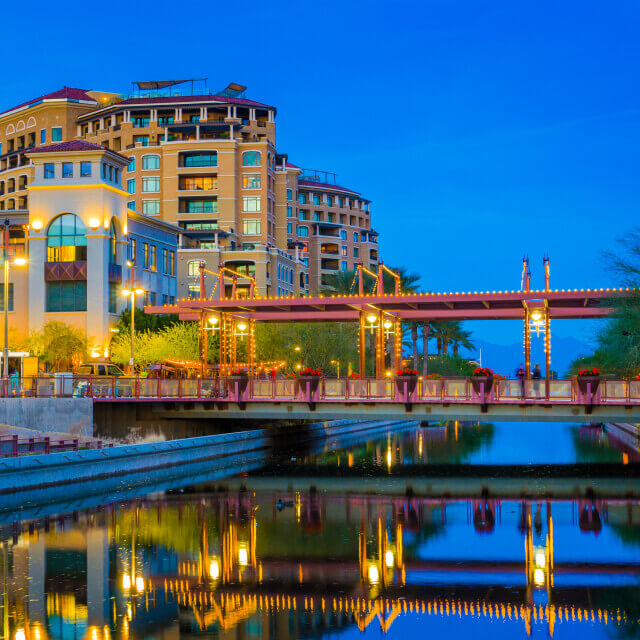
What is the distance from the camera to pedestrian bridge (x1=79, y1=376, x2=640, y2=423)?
38.2 meters

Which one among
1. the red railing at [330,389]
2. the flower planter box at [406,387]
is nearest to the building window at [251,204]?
the red railing at [330,389]

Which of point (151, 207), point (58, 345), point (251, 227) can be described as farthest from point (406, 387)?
point (151, 207)

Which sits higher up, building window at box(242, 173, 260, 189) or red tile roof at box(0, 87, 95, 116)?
red tile roof at box(0, 87, 95, 116)

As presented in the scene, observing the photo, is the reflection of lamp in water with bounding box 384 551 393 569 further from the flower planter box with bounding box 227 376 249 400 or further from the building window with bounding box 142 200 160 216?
the building window with bounding box 142 200 160 216

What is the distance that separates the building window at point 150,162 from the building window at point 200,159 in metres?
3.51

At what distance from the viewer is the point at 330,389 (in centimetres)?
4153

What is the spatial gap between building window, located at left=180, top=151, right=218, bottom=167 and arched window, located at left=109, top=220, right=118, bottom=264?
138 feet

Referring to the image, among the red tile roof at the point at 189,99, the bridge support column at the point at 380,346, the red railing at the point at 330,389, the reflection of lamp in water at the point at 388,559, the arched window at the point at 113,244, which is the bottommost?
the reflection of lamp in water at the point at 388,559

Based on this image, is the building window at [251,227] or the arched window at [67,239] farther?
the building window at [251,227]

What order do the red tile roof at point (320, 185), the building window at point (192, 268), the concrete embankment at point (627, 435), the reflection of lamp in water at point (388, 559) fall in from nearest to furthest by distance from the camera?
the reflection of lamp in water at point (388, 559), the concrete embankment at point (627, 435), the building window at point (192, 268), the red tile roof at point (320, 185)

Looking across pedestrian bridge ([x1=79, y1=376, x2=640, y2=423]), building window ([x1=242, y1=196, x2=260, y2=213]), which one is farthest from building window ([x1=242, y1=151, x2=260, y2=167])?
pedestrian bridge ([x1=79, y1=376, x2=640, y2=423])

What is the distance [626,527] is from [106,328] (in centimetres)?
4859

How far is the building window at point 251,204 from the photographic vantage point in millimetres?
112312

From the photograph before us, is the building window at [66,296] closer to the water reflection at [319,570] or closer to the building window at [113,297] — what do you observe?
the building window at [113,297]
